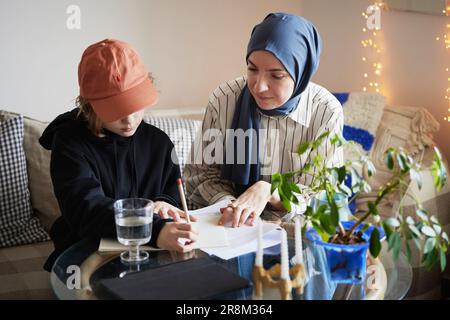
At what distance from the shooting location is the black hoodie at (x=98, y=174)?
5.35 ft

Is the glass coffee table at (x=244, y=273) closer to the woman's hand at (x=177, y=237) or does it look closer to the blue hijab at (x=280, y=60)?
the woman's hand at (x=177, y=237)

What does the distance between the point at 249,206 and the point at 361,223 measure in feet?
1.35

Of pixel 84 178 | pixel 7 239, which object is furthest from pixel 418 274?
pixel 7 239

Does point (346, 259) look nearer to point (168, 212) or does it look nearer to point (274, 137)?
point (168, 212)

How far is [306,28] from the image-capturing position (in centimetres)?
200

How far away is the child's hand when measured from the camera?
5.53 feet

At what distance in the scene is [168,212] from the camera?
5.63ft

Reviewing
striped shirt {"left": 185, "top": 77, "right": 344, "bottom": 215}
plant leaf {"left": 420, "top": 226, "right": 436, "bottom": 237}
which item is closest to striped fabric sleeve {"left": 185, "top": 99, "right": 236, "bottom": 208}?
striped shirt {"left": 185, "top": 77, "right": 344, "bottom": 215}

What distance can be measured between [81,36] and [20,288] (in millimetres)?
1199

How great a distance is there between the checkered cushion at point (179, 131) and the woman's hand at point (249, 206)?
85 centimetres

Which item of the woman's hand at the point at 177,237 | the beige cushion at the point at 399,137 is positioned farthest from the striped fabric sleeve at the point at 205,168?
the beige cushion at the point at 399,137

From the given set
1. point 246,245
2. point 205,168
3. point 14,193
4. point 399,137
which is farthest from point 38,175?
point 399,137

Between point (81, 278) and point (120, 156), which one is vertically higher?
point (120, 156)
